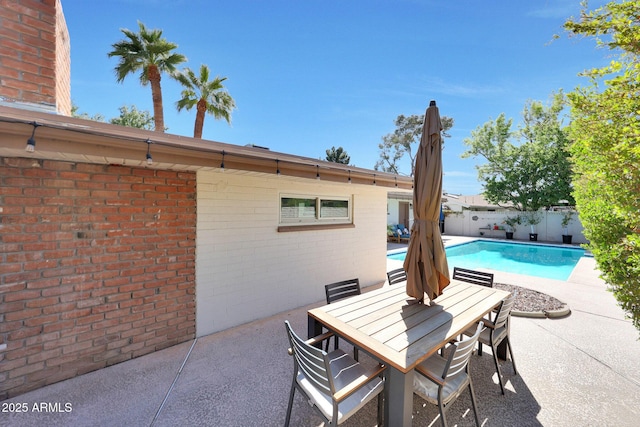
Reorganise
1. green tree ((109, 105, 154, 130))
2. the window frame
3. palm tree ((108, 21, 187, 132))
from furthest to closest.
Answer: green tree ((109, 105, 154, 130)), palm tree ((108, 21, 187, 132)), the window frame

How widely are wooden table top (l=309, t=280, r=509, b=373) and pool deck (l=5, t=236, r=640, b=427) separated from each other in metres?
0.96

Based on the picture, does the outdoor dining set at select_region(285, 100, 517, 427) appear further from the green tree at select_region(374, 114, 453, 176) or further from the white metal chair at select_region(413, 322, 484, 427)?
the green tree at select_region(374, 114, 453, 176)

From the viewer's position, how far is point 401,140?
28766 mm

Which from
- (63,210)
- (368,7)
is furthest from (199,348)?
(368,7)

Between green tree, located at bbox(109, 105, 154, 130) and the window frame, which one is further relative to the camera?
green tree, located at bbox(109, 105, 154, 130)

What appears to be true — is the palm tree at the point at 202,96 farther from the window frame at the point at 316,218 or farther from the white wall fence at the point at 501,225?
the white wall fence at the point at 501,225

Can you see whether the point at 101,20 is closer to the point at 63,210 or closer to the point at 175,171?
the point at 175,171

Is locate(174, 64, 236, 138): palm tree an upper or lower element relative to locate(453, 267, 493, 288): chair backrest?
upper

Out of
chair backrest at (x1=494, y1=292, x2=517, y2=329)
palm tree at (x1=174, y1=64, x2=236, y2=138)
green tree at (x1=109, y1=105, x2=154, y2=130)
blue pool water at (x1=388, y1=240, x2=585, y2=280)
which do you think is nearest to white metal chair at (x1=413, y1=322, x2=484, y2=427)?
chair backrest at (x1=494, y1=292, x2=517, y2=329)

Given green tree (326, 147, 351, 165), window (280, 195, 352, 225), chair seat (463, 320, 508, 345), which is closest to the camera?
chair seat (463, 320, 508, 345)

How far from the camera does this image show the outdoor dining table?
1992 millimetres

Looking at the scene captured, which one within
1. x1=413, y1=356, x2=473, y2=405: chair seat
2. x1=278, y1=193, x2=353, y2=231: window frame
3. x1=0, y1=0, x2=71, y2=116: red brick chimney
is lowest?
x1=413, y1=356, x2=473, y2=405: chair seat

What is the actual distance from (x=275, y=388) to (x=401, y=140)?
98.2 feet

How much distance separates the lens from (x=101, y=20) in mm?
6250
